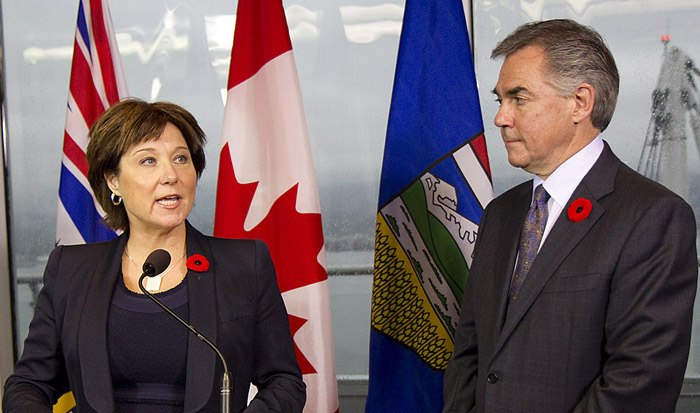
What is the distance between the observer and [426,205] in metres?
3.10

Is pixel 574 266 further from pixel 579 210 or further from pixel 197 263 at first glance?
pixel 197 263

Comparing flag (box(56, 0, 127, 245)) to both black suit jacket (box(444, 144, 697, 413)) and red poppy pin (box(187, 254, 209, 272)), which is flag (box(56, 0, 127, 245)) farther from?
black suit jacket (box(444, 144, 697, 413))

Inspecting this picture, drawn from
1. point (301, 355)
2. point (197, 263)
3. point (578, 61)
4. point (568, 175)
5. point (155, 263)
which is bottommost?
point (301, 355)

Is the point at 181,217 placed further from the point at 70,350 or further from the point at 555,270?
the point at 555,270

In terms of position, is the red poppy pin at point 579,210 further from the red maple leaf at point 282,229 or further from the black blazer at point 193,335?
the red maple leaf at point 282,229

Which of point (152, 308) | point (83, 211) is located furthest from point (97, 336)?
point (83, 211)

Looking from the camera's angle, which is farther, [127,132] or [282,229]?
[282,229]

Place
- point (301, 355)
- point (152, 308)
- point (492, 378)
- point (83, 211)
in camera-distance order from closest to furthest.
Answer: point (492, 378)
point (152, 308)
point (301, 355)
point (83, 211)

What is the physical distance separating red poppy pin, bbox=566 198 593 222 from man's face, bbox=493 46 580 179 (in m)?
0.11

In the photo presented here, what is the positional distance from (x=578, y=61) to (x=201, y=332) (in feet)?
3.55

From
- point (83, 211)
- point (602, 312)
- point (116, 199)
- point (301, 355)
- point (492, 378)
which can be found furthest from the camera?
point (83, 211)

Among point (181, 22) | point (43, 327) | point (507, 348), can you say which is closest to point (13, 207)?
point (181, 22)

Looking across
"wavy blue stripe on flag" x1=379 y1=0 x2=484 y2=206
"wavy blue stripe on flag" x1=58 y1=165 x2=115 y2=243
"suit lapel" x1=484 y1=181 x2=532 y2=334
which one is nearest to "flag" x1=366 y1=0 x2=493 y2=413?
"wavy blue stripe on flag" x1=379 y1=0 x2=484 y2=206

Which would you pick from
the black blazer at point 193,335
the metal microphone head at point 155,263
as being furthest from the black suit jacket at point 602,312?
the metal microphone head at point 155,263
